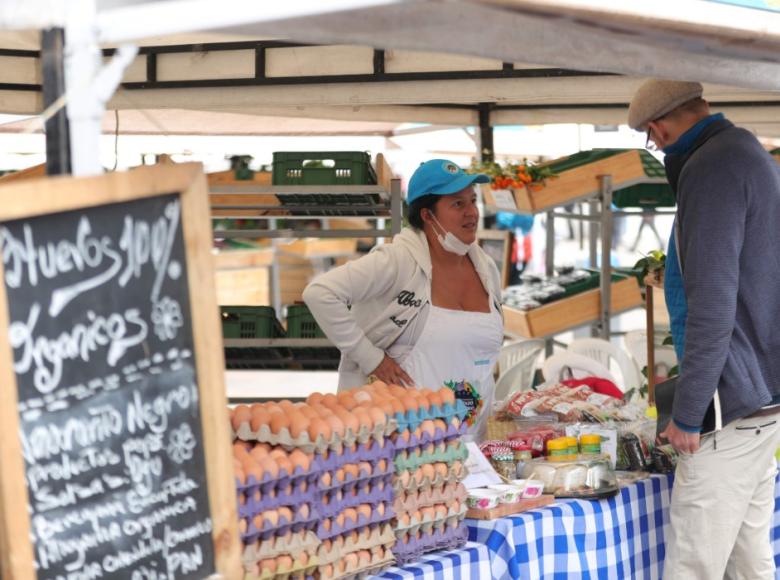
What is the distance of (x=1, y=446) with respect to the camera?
185 cm

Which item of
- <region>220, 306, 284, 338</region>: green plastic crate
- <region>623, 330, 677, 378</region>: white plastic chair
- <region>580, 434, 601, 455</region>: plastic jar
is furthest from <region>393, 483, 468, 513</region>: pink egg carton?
<region>623, 330, 677, 378</region>: white plastic chair

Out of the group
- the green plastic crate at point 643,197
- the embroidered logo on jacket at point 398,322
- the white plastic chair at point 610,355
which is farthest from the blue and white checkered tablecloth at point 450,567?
the green plastic crate at point 643,197

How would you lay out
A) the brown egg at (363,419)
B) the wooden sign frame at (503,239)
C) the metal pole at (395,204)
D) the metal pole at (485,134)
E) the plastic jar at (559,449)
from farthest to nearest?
1. the wooden sign frame at (503,239)
2. the metal pole at (485,134)
3. the metal pole at (395,204)
4. the plastic jar at (559,449)
5. the brown egg at (363,419)

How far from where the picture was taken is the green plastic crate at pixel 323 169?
576 centimetres

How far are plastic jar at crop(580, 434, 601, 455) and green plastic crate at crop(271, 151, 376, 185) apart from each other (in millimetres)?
2443

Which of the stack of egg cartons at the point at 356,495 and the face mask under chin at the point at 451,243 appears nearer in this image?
the stack of egg cartons at the point at 356,495

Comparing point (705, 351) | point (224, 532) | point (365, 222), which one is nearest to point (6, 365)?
point (224, 532)

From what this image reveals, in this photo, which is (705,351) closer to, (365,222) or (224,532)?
(224,532)

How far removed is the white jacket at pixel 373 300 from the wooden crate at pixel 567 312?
315 cm

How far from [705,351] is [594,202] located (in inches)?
213

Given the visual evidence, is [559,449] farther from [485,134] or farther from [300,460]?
[485,134]

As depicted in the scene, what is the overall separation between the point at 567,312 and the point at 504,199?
0.83 meters

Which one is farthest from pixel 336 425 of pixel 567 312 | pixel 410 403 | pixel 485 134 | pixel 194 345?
pixel 485 134

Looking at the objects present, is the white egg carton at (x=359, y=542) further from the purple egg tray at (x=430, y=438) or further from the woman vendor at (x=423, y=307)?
the woman vendor at (x=423, y=307)
